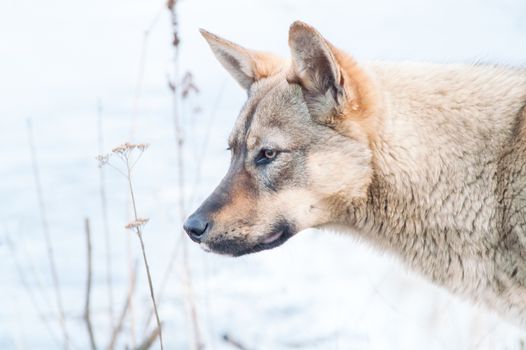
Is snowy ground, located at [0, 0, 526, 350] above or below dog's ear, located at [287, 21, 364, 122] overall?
below

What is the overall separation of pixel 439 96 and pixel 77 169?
4.20 metres

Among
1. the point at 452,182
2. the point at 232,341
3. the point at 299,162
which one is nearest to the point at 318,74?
the point at 299,162

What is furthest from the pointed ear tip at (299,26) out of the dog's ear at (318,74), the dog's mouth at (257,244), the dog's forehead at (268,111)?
the dog's mouth at (257,244)

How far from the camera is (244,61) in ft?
17.8

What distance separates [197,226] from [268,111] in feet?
2.32

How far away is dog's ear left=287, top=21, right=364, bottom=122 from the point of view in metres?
4.73

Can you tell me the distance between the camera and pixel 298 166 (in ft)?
15.9

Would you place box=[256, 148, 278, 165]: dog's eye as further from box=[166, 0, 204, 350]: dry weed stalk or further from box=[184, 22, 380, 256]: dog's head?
box=[166, 0, 204, 350]: dry weed stalk

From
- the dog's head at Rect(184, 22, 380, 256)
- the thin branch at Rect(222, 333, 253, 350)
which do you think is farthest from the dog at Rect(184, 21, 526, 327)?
the thin branch at Rect(222, 333, 253, 350)

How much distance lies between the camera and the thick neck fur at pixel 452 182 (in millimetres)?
4695

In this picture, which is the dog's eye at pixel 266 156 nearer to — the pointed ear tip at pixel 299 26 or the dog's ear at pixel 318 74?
the dog's ear at pixel 318 74

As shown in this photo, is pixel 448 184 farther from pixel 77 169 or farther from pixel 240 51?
pixel 77 169

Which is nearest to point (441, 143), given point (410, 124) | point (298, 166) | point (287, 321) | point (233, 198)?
point (410, 124)

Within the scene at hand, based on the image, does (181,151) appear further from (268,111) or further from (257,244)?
(257,244)
